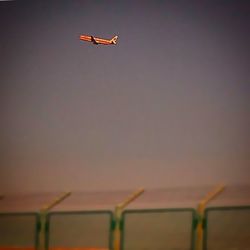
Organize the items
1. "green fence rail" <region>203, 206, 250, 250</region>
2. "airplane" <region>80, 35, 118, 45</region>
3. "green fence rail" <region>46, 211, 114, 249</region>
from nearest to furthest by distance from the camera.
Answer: "green fence rail" <region>203, 206, 250, 250</region>
"green fence rail" <region>46, 211, 114, 249</region>
"airplane" <region>80, 35, 118, 45</region>

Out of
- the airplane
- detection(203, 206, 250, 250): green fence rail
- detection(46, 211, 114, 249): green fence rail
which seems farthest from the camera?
the airplane

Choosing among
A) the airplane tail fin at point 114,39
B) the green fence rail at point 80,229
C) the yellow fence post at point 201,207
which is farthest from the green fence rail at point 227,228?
the airplane tail fin at point 114,39

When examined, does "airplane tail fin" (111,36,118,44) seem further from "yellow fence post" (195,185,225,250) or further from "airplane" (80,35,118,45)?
"yellow fence post" (195,185,225,250)

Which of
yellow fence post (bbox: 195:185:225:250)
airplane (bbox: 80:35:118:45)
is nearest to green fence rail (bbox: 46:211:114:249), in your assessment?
yellow fence post (bbox: 195:185:225:250)

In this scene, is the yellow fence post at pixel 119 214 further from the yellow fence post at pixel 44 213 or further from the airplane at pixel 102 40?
the airplane at pixel 102 40

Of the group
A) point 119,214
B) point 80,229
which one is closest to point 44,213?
point 80,229

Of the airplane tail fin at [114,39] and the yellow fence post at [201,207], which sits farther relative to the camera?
the airplane tail fin at [114,39]

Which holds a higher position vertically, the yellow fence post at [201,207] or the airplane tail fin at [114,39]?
the airplane tail fin at [114,39]

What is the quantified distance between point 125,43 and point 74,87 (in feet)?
1.49

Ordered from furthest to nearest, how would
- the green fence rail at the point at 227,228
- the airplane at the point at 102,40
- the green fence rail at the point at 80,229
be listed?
1. the airplane at the point at 102,40
2. the green fence rail at the point at 80,229
3. the green fence rail at the point at 227,228

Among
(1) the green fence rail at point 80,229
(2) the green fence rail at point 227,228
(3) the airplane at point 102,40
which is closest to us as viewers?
(2) the green fence rail at point 227,228

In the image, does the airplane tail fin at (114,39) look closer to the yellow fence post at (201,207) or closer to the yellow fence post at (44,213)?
the yellow fence post at (44,213)

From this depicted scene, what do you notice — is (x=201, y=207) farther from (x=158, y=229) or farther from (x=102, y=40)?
(x=102, y=40)

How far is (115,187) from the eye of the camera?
2730 mm
